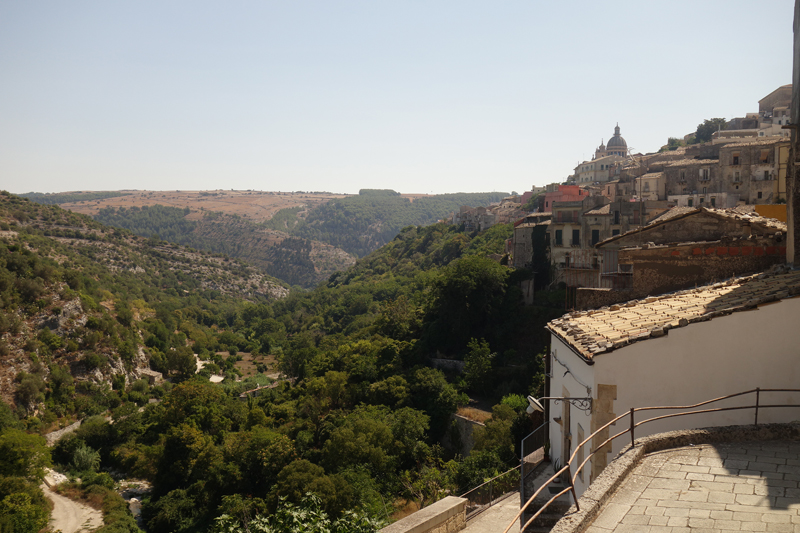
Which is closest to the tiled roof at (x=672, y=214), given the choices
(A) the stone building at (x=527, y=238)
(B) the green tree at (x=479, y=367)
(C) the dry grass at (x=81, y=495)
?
(B) the green tree at (x=479, y=367)

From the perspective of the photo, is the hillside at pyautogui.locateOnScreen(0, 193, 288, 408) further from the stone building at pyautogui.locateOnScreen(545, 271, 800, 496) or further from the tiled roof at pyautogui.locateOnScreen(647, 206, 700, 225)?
the stone building at pyautogui.locateOnScreen(545, 271, 800, 496)

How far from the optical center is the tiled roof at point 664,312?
25.8ft

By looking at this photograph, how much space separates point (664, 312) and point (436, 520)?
5.40 m

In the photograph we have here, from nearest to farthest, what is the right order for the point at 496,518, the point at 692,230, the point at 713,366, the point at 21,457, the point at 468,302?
the point at 713,366 < the point at 496,518 < the point at 692,230 < the point at 21,457 < the point at 468,302

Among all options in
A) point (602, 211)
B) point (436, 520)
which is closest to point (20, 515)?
point (436, 520)

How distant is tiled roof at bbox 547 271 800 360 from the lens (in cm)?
787

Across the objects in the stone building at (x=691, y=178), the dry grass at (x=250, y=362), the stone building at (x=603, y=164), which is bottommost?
the dry grass at (x=250, y=362)

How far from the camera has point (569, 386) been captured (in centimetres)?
991

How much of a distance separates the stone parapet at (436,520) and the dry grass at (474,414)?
26587 mm

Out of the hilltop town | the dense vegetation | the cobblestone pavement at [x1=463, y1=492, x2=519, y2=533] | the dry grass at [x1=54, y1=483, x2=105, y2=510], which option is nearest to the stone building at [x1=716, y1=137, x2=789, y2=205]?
the hilltop town

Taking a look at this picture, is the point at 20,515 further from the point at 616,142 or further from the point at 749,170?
the point at 616,142

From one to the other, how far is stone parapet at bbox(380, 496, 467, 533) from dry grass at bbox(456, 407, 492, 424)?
26.6 meters

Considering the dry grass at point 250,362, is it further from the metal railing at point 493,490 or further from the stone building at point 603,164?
the metal railing at point 493,490

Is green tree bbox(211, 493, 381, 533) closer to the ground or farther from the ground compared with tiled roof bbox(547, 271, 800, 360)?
closer to the ground
